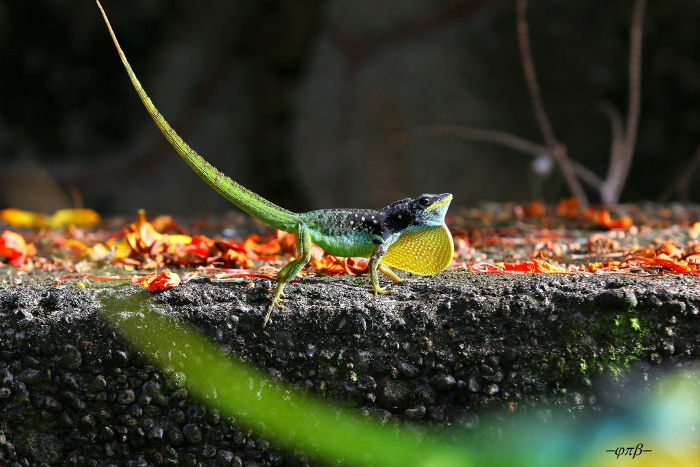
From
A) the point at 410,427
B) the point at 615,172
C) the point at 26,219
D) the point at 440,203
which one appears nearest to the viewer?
the point at 410,427

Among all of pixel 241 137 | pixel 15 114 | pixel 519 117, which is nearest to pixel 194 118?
pixel 241 137

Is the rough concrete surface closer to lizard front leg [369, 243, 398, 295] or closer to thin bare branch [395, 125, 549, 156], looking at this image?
lizard front leg [369, 243, 398, 295]

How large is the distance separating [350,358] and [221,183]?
0.48 meters

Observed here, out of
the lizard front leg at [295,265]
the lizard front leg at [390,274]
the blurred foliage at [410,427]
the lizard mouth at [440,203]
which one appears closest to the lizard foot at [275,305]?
the lizard front leg at [295,265]

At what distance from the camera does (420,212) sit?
1.77 meters

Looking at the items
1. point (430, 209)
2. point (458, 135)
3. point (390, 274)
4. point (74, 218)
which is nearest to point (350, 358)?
point (390, 274)

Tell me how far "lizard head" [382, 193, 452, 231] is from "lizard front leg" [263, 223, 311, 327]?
0.64ft

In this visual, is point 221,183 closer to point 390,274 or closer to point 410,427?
point 390,274

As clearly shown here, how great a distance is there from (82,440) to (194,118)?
4.45 metres

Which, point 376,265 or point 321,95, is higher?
point 321,95

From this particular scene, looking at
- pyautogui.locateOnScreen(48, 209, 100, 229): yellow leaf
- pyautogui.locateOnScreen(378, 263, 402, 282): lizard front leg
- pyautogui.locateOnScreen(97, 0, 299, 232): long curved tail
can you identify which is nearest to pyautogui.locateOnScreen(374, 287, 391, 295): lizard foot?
pyautogui.locateOnScreen(378, 263, 402, 282): lizard front leg

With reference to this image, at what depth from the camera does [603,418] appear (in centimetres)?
160

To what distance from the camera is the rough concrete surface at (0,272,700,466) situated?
161 centimetres

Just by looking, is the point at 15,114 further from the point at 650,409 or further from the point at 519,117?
the point at 650,409
